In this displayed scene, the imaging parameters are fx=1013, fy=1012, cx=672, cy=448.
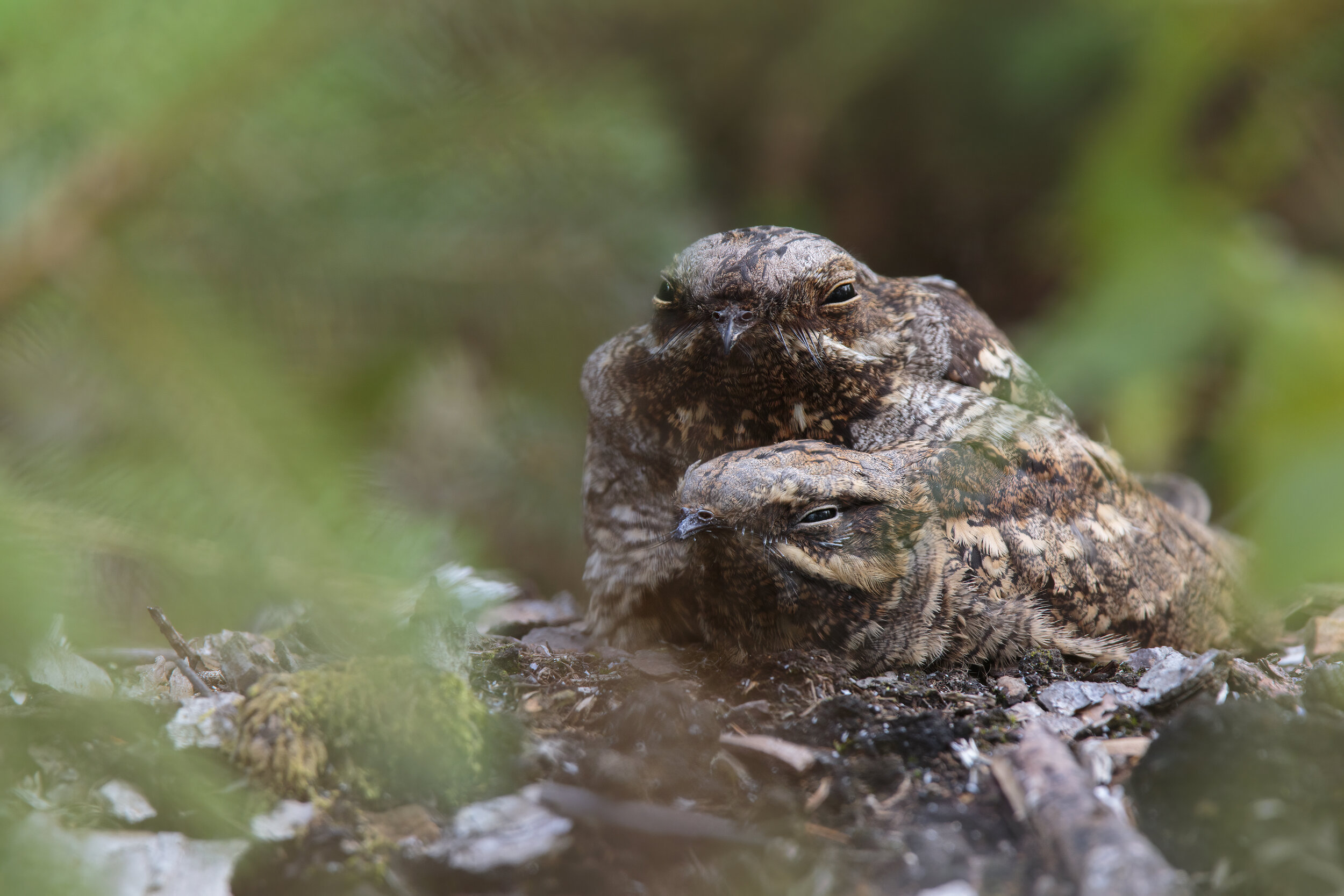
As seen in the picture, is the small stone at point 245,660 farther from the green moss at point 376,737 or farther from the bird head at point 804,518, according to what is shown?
the bird head at point 804,518

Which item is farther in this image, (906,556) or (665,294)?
(665,294)

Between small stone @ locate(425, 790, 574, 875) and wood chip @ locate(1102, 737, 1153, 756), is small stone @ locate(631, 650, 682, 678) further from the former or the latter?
wood chip @ locate(1102, 737, 1153, 756)

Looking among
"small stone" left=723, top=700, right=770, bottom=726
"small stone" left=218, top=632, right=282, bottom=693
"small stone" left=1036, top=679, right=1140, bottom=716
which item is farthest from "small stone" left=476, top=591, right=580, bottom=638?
"small stone" left=1036, top=679, right=1140, bottom=716

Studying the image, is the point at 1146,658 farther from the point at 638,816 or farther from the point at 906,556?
the point at 638,816

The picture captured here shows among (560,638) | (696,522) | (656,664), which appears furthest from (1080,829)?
(560,638)

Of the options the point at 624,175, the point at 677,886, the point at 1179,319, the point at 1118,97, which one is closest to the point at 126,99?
the point at 677,886

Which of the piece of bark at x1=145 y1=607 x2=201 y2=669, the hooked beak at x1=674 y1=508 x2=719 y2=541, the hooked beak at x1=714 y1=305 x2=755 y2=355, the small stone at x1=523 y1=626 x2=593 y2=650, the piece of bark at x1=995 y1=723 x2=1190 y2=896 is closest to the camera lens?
the piece of bark at x1=995 y1=723 x2=1190 y2=896

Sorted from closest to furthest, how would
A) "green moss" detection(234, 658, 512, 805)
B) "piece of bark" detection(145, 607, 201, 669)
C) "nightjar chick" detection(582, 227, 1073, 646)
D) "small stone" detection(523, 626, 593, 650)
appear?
"green moss" detection(234, 658, 512, 805)
"piece of bark" detection(145, 607, 201, 669)
"nightjar chick" detection(582, 227, 1073, 646)
"small stone" detection(523, 626, 593, 650)

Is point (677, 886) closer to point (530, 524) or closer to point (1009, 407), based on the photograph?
point (1009, 407)
